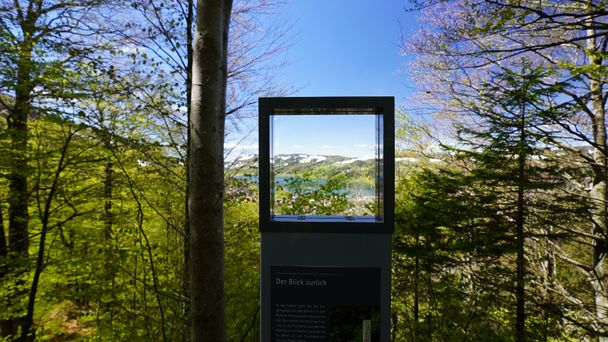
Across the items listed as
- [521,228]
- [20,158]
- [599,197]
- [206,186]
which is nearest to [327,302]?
[206,186]

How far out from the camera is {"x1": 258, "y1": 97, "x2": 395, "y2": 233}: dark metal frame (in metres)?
1.33

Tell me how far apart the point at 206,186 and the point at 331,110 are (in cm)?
A: 95

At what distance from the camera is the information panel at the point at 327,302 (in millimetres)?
1351

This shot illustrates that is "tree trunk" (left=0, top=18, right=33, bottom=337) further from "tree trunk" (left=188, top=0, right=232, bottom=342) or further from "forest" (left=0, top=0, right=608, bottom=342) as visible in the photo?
"tree trunk" (left=188, top=0, right=232, bottom=342)

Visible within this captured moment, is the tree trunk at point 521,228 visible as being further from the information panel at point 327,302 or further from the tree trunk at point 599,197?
the information panel at point 327,302

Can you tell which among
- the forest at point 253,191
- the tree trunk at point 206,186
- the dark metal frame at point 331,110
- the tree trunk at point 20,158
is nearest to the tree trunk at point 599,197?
the forest at point 253,191

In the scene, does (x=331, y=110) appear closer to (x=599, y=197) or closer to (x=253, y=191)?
(x=253, y=191)

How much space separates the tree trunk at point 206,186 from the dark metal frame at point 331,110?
428 mm

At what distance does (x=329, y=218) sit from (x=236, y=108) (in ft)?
10.9

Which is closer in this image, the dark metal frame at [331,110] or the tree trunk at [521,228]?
the dark metal frame at [331,110]

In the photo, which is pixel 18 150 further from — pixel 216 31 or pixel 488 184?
pixel 488 184

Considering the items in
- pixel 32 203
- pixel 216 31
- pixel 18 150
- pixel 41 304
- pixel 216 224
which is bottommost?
pixel 41 304

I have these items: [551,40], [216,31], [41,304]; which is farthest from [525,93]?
[41,304]

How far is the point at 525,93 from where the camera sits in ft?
11.5
